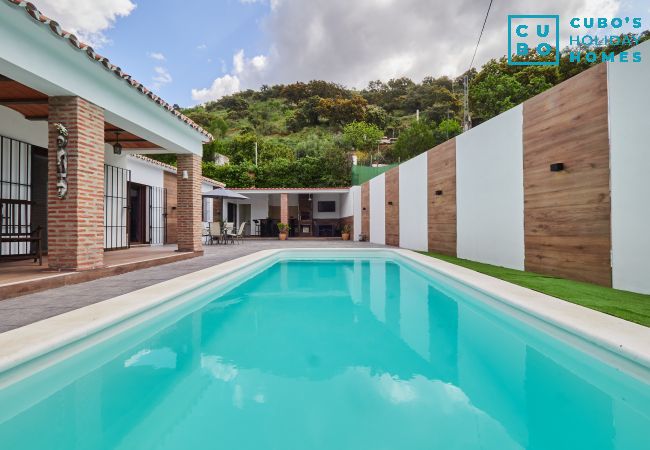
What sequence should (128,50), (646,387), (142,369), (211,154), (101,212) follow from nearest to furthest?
(646,387)
(142,369)
(101,212)
(128,50)
(211,154)

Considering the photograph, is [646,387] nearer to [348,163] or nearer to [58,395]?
[58,395]

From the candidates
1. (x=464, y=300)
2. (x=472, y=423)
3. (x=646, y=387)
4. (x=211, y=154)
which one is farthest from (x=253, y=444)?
(x=211, y=154)

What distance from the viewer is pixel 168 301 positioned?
4273 mm

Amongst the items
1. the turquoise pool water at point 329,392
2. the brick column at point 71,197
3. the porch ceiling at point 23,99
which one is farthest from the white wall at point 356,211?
the turquoise pool water at point 329,392

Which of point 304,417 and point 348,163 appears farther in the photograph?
point 348,163

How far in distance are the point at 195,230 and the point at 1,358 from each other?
7537mm

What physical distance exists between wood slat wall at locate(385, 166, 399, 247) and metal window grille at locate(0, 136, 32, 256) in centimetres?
1081

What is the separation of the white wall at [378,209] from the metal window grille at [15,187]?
1148cm

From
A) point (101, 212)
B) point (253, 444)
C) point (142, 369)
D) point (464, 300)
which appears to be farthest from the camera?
point (101, 212)

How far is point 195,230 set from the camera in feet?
31.5

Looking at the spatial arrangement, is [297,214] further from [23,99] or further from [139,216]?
[23,99]

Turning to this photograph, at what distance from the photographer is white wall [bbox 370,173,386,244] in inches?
594

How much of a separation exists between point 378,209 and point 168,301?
12.3 m

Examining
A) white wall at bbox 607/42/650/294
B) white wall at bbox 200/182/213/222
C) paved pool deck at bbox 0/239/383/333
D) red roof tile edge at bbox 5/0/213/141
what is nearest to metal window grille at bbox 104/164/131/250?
red roof tile edge at bbox 5/0/213/141
